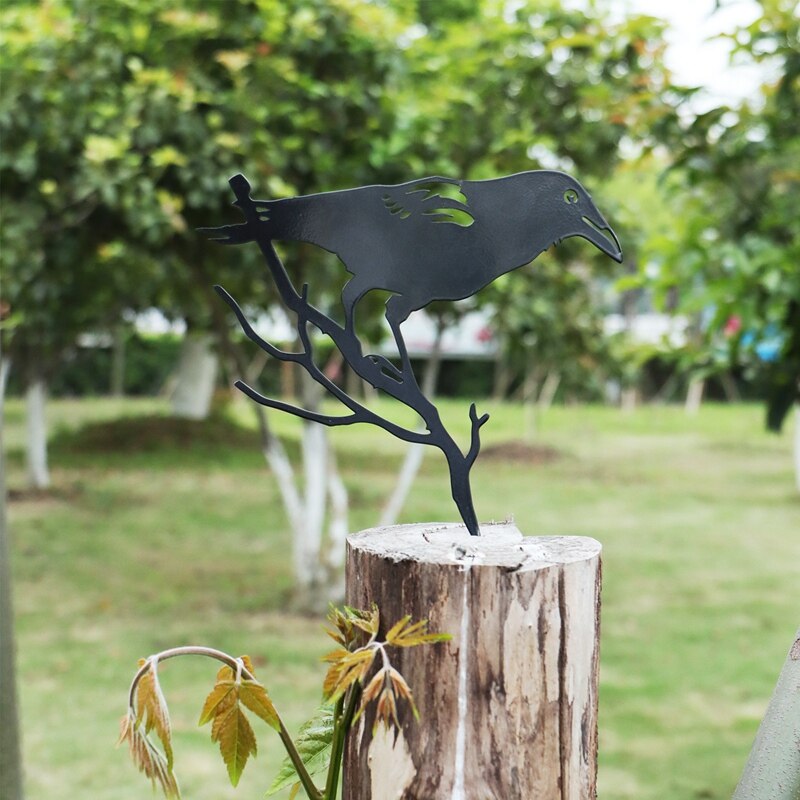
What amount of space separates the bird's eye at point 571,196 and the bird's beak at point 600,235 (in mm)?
36

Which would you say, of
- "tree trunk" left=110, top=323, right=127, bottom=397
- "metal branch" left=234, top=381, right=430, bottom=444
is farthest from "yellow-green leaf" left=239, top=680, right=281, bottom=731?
"tree trunk" left=110, top=323, right=127, bottom=397

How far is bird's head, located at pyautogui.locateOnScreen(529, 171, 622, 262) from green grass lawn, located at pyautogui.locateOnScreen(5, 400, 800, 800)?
8.50ft

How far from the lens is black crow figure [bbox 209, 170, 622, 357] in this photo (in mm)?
1767

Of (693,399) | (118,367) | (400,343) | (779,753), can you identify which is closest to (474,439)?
(400,343)

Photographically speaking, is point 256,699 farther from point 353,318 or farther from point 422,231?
point 422,231

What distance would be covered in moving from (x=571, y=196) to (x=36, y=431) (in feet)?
25.4

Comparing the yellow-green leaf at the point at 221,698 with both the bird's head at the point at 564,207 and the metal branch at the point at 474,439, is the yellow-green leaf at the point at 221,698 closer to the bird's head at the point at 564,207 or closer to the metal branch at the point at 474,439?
the metal branch at the point at 474,439

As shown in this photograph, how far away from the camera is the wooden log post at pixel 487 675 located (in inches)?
61.7

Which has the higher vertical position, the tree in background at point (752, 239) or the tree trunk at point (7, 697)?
the tree in background at point (752, 239)

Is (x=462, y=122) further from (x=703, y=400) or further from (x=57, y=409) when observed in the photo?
(x=703, y=400)

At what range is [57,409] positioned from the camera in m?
14.8

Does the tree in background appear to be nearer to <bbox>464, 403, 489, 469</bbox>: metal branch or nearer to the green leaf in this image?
<bbox>464, 403, 489, 469</bbox>: metal branch

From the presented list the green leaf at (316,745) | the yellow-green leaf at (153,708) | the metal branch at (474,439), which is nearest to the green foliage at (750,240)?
the metal branch at (474,439)

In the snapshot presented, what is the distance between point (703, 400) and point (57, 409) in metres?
11.7
